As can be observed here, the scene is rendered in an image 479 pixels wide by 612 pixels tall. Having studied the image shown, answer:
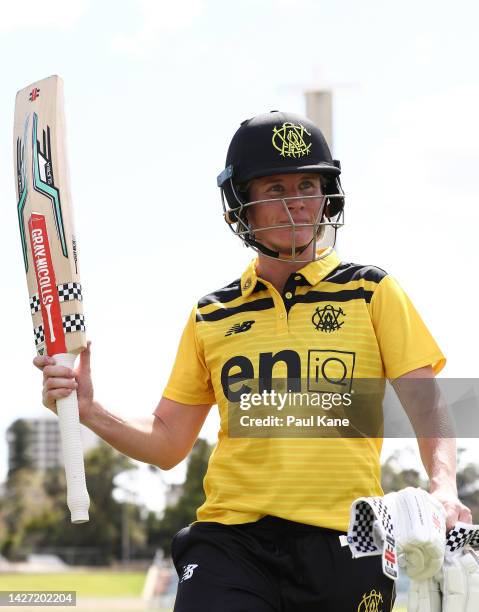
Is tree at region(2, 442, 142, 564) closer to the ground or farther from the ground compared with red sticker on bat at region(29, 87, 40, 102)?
closer to the ground

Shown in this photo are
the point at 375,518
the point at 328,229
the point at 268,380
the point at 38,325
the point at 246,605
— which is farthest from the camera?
the point at 328,229

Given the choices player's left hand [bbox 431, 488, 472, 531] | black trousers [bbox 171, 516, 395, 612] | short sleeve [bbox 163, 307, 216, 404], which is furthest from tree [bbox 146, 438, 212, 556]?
player's left hand [bbox 431, 488, 472, 531]

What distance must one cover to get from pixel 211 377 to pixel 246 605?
2.57 ft

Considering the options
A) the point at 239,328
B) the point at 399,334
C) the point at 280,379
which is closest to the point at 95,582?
the point at 239,328

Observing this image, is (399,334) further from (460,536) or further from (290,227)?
(460,536)

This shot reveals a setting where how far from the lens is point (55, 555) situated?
7619cm

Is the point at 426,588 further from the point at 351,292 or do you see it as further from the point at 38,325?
the point at 38,325

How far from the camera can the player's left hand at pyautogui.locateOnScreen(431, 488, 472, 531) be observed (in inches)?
120

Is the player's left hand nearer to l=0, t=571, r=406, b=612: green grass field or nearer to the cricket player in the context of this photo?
the cricket player

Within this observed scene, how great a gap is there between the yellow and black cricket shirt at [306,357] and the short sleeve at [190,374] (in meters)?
0.05

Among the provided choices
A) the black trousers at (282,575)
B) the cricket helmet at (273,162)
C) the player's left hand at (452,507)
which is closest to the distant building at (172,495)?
the cricket helmet at (273,162)

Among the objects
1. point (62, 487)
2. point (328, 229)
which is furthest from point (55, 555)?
point (328, 229)

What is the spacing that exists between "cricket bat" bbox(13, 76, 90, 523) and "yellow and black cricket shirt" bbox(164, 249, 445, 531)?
0.47 m

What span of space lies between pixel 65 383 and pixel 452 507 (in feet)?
4.40
